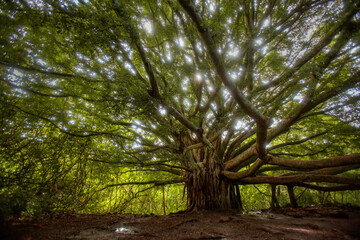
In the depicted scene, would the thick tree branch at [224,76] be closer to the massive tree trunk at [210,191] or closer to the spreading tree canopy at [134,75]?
the spreading tree canopy at [134,75]

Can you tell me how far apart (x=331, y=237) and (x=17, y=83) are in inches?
196

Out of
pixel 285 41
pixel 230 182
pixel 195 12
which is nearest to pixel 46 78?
pixel 195 12

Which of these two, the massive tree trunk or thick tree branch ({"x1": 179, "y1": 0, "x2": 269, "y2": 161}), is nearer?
thick tree branch ({"x1": 179, "y1": 0, "x2": 269, "y2": 161})

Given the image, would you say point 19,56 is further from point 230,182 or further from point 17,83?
point 230,182

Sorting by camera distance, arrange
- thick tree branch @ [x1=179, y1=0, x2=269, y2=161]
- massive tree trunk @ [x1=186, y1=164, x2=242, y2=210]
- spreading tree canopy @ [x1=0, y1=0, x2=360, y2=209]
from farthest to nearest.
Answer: massive tree trunk @ [x1=186, y1=164, x2=242, y2=210]
spreading tree canopy @ [x1=0, y1=0, x2=360, y2=209]
thick tree branch @ [x1=179, y1=0, x2=269, y2=161]

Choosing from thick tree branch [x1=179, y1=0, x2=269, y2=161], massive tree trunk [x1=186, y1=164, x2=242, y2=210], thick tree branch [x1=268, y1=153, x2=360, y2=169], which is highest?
thick tree branch [x1=179, y1=0, x2=269, y2=161]

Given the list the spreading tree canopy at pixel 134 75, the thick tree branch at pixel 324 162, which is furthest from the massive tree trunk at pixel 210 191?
the thick tree branch at pixel 324 162

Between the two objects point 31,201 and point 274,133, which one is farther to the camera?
point 274,133

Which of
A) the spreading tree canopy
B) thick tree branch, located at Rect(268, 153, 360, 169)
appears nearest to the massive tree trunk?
the spreading tree canopy

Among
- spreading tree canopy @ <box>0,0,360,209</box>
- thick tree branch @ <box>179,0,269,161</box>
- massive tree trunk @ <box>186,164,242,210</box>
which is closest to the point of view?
thick tree branch @ <box>179,0,269,161</box>

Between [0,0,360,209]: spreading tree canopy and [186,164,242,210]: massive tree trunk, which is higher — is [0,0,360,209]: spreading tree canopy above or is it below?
above

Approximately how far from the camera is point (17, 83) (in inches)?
97.7

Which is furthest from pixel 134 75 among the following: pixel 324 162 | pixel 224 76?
pixel 324 162

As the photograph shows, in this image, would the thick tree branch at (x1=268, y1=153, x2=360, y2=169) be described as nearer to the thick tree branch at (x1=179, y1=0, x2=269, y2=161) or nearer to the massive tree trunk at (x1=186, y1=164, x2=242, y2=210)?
the thick tree branch at (x1=179, y1=0, x2=269, y2=161)
